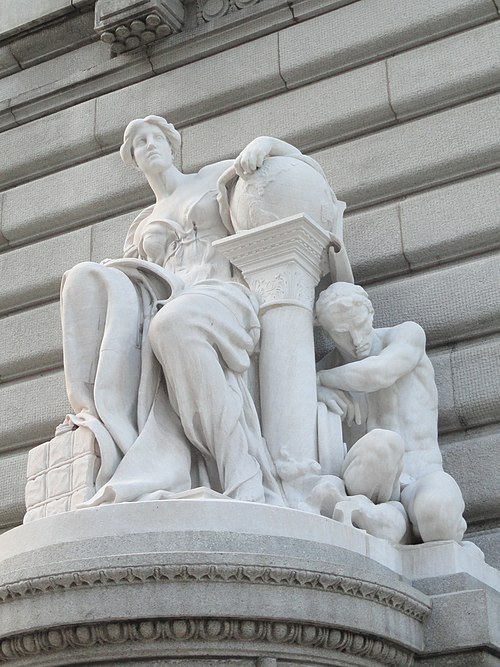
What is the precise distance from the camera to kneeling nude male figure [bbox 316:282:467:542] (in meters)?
6.09

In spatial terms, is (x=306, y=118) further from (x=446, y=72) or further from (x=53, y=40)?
(x=53, y=40)

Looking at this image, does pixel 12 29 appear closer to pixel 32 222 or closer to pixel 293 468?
pixel 32 222

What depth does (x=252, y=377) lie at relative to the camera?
6508 mm

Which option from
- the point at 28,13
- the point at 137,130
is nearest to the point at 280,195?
the point at 137,130

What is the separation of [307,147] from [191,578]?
4528mm

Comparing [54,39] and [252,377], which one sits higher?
[54,39]

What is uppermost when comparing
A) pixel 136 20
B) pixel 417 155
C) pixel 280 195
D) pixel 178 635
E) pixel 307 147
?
pixel 136 20

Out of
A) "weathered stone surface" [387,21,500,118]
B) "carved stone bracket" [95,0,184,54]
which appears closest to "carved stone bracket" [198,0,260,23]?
"carved stone bracket" [95,0,184,54]

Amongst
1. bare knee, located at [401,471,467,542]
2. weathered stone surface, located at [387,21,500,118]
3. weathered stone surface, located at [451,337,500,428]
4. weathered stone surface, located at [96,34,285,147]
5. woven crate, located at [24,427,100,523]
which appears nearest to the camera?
woven crate, located at [24,427,100,523]

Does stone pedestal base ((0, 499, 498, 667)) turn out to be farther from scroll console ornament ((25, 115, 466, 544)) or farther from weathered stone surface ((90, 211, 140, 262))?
weathered stone surface ((90, 211, 140, 262))

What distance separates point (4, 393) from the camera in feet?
30.4

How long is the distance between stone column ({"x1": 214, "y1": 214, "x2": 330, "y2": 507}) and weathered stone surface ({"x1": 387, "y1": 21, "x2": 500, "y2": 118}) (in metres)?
2.00

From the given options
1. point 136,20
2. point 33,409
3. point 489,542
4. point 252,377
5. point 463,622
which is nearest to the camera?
point 463,622

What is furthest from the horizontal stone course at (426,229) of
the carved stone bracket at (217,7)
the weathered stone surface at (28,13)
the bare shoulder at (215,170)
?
the weathered stone surface at (28,13)
